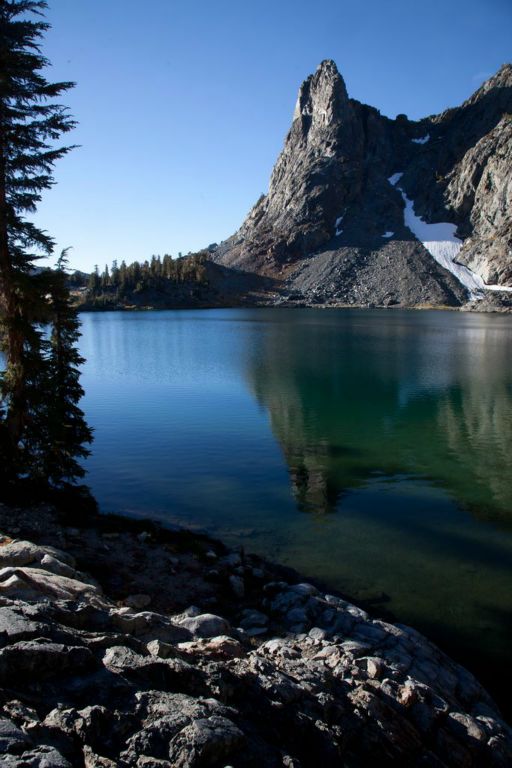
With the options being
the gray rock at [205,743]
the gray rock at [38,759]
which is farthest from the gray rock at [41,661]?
the gray rock at [205,743]

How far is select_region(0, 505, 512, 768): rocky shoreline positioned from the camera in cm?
536

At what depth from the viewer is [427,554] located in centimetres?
1595

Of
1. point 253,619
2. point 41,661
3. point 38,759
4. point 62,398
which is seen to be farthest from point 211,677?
point 62,398

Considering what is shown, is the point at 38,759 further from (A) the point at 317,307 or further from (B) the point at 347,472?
(A) the point at 317,307

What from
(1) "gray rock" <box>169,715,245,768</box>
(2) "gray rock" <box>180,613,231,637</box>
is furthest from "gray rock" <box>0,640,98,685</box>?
(2) "gray rock" <box>180,613,231,637</box>

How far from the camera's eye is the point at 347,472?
23.6m

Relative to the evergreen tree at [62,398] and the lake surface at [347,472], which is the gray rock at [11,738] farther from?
the evergreen tree at [62,398]

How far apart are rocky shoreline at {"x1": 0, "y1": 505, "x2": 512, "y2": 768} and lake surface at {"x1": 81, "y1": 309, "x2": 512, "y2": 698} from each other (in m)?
2.57

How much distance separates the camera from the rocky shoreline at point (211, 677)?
5.36 meters

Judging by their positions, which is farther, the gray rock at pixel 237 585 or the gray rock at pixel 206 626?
the gray rock at pixel 237 585

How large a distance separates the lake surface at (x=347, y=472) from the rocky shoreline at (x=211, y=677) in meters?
2.57

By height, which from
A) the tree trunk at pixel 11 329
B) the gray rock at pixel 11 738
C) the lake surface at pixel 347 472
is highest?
the tree trunk at pixel 11 329

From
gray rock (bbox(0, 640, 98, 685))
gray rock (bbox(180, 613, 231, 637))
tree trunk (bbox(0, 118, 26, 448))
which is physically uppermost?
tree trunk (bbox(0, 118, 26, 448))

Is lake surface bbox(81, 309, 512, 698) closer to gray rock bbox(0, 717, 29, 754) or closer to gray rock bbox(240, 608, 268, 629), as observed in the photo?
gray rock bbox(240, 608, 268, 629)
